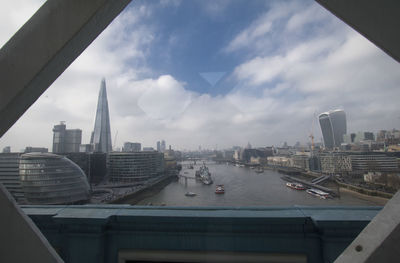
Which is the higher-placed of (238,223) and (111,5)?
(111,5)

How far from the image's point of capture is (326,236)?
544mm

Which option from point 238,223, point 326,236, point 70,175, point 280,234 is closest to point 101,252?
point 238,223

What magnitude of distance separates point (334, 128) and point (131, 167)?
18020 millimetres

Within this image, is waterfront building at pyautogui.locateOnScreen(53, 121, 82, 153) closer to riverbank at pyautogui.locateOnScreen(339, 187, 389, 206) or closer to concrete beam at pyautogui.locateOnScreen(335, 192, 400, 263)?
concrete beam at pyautogui.locateOnScreen(335, 192, 400, 263)

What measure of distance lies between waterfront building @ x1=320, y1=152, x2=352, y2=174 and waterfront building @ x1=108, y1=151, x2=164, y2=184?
1148 centimetres

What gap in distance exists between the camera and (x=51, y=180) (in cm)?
593

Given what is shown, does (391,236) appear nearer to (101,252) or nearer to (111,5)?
(111,5)

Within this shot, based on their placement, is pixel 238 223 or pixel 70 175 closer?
pixel 238 223

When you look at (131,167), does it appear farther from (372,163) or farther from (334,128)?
(334,128)

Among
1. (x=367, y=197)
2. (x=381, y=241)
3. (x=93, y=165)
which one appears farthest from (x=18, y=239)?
(x=93, y=165)

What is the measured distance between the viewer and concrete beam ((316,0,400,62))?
279 mm

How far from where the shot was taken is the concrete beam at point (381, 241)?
0.78 feet

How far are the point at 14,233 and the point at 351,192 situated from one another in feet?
35.6

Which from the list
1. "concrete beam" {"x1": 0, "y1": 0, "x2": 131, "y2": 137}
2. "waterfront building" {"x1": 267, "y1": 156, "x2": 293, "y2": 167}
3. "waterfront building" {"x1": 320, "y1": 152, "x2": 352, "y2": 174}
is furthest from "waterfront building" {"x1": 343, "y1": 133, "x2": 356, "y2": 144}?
"concrete beam" {"x1": 0, "y1": 0, "x2": 131, "y2": 137}
